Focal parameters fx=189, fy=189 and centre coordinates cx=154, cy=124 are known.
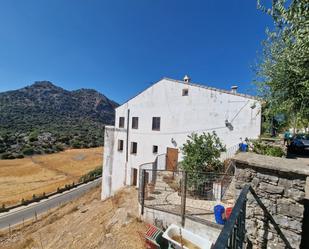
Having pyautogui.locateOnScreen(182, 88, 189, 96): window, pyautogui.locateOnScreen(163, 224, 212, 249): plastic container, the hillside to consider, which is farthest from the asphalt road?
the hillside

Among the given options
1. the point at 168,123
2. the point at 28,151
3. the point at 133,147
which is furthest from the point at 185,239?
the point at 28,151

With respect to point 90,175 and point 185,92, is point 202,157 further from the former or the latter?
point 90,175

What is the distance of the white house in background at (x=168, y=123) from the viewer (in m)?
11.8

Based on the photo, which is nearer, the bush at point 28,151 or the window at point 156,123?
the window at point 156,123

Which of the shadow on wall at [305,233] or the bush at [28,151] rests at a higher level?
the shadow on wall at [305,233]

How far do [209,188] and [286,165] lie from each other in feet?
17.6

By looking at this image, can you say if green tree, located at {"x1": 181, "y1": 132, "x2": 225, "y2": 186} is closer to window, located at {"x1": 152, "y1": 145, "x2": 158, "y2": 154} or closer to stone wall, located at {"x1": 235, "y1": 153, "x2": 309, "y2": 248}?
stone wall, located at {"x1": 235, "y1": 153, "x2": 309, "y2": 248}

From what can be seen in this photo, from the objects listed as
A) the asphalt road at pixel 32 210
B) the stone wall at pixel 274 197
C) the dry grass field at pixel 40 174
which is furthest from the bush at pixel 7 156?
the stone wall at pixel 274 197

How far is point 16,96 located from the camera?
96125 mm

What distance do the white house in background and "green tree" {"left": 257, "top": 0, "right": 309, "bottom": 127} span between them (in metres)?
3.69

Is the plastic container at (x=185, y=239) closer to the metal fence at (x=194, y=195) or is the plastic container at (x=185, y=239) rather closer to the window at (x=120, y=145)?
the metal fence at (x=194, y=195)

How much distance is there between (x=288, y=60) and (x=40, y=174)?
4086 centimetres

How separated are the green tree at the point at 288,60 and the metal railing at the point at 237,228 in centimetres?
316

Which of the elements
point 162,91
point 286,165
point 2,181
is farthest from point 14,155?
point 286,165
